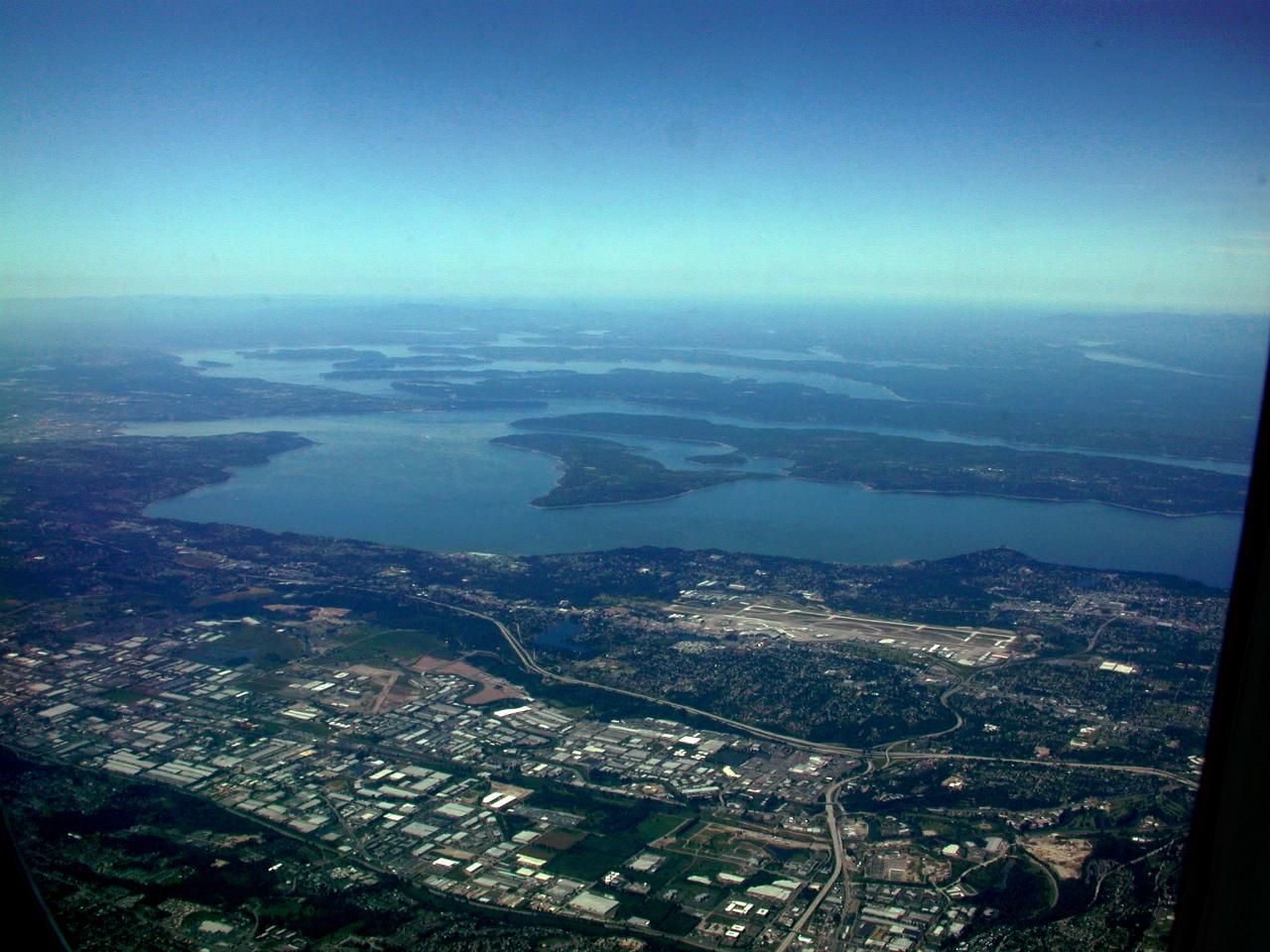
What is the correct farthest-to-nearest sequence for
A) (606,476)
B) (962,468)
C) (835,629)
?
(962,468), (606,476), (835,629)

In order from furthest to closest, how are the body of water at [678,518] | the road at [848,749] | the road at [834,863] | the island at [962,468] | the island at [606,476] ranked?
the island at [606,476], the island at [962,468], the body of water at [678,518], the road at [848,749], the road at [834,863]

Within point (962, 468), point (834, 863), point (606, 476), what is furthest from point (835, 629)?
point (962, 468)

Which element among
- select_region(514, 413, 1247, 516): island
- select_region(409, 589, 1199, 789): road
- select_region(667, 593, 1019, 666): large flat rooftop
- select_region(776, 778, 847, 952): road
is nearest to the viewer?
select_region(776, 778, 847, 952): road

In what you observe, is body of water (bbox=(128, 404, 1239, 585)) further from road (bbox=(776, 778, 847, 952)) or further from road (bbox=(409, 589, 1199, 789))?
road (bbox=(776, 778, 847, 952))

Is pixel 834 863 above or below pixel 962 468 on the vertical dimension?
below

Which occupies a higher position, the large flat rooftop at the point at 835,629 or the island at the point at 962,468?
the island at the point at 962,468

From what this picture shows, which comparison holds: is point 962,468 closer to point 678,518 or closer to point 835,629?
point 678,518

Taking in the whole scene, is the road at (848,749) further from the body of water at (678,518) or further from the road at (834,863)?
the body of water at (678,518)

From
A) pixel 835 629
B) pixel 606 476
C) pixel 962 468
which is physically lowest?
pixel 835 629

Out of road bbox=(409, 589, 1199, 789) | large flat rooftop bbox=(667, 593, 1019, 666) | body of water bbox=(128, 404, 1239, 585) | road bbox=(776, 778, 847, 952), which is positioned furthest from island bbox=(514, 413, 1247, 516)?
road bbox=(776, 778, 847, 952)

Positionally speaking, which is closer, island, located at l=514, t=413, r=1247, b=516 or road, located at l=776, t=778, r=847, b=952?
road, located at l=776, t=778, r=847, b=952

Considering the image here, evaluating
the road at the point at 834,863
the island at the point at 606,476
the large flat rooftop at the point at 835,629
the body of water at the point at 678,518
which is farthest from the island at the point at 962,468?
the road at the point at 834,863

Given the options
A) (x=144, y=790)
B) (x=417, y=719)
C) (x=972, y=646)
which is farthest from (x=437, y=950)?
(x=972, y=646)

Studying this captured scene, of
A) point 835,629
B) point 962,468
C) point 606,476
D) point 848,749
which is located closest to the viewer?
point 848,749
